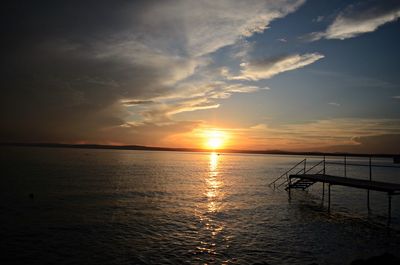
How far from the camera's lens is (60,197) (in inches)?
1420

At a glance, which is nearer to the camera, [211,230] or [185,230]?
[185,230]

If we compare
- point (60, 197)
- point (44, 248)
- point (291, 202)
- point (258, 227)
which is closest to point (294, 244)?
point (258, 227)

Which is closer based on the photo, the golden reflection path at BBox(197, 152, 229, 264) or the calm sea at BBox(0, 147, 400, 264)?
the calm sea at BBox(0, 147, 400, 264)

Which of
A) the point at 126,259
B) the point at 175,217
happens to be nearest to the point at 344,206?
the point at 175,217

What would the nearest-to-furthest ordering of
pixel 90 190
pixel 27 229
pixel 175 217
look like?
pixel 27 229 → pixel 175 217 → pixel 90 190

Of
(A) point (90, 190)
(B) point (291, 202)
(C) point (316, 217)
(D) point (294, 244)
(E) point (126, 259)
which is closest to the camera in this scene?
(E) point (126, 259)

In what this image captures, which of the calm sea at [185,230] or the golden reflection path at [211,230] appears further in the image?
the golden reflection path at [211,230]

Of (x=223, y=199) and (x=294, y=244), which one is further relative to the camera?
(x=223, y=199)

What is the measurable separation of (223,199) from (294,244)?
1974 centimetres

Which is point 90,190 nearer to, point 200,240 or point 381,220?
point 200,240

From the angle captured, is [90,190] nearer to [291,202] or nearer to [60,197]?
[60,197]

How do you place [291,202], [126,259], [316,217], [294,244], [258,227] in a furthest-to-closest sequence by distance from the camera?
[291,202], [316,217], [258,227], [294,244], [126,259]

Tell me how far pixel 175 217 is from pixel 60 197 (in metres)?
17.5

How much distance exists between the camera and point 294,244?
19578mm
